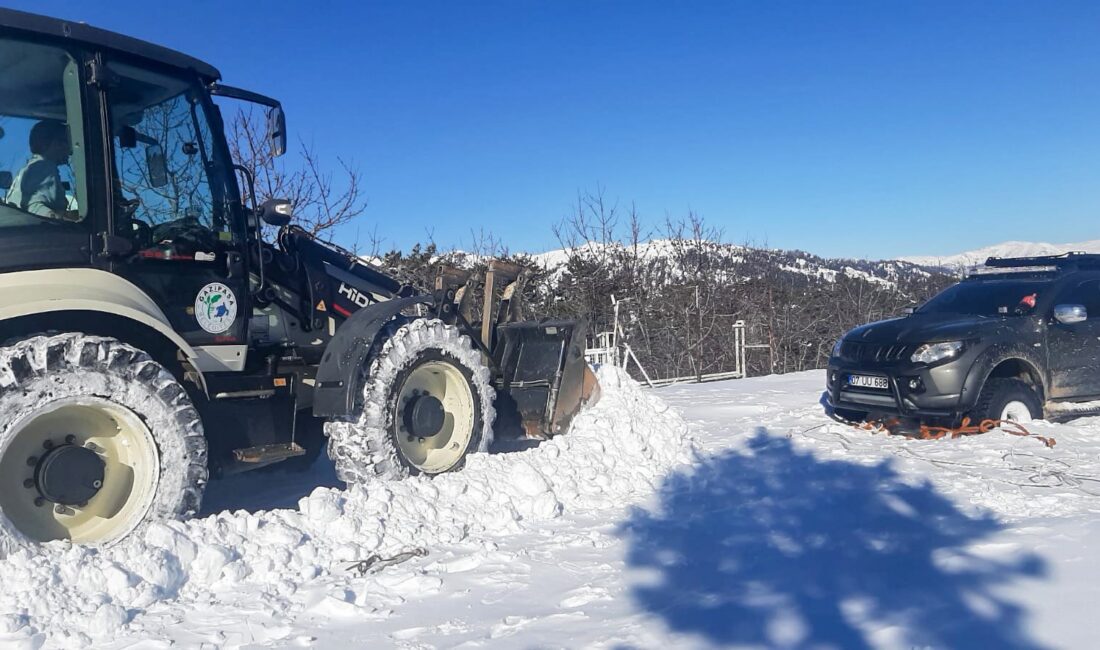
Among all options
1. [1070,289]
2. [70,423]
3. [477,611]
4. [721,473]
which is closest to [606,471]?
[721,473]

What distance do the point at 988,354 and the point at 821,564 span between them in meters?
4.19

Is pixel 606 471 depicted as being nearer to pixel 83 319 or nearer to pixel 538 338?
pixel 538 338

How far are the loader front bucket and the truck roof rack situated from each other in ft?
17.0

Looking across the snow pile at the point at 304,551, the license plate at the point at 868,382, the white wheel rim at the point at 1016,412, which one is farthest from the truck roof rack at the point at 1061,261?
the snow pile at the point at 304,551

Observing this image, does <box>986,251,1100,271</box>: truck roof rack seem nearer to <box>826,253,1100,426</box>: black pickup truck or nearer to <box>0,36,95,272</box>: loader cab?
<box>826,253,1100,426</box>: black pickup truck

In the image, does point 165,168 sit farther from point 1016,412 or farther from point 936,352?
point 1016,412

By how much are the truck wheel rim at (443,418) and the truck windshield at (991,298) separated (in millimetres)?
5427

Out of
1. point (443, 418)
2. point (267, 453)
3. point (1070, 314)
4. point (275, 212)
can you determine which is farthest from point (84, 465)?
point (1070, 314)

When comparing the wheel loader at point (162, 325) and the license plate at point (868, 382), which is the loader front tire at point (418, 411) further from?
the license plate at point (868, 382)

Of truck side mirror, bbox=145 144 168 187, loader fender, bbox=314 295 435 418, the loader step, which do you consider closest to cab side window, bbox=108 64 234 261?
truck side mirror, bbox=145 144 168 187

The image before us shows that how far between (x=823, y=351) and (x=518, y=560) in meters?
31.7

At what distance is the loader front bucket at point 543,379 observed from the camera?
667cm

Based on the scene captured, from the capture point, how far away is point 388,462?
528cm

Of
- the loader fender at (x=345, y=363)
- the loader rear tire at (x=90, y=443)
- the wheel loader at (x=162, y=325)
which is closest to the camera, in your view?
the loader rear tire at (x=90, y=443)
